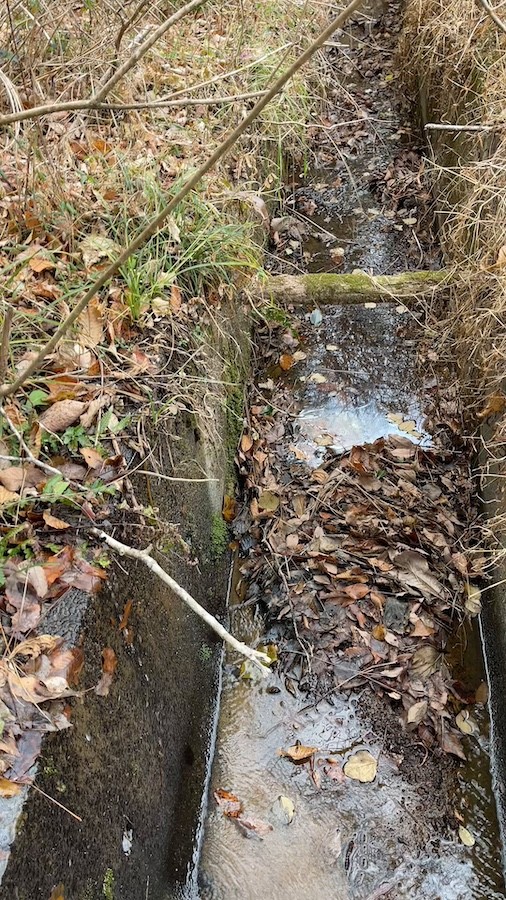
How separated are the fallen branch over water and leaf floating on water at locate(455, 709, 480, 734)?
7.96 feet

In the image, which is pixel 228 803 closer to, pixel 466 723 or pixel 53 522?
pixel 466 723

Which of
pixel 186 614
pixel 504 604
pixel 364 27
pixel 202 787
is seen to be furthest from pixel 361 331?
pixel 364 27

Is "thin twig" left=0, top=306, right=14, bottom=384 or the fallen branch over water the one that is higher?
"thin twig" left=0, top=306, right=14, bottom=384

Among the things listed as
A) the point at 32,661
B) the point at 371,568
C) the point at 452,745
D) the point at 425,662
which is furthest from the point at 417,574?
the point at 32,661

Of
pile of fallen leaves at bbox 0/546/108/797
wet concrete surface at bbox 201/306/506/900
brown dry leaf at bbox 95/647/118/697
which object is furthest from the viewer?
wet concrete surface at bbox 201/306/506/900

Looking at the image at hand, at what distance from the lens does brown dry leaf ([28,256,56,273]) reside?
2516 mm

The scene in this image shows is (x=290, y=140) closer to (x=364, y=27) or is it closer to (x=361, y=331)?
(x=361, y=331)

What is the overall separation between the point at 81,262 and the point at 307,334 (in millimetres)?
1842

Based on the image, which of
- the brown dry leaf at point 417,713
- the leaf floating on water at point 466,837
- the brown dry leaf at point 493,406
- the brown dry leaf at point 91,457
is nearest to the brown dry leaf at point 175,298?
the brown dry leaf at point 91,457

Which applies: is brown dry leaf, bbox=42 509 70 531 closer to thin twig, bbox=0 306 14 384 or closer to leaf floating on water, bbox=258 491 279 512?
thin twig, bbox=0 306 14 384

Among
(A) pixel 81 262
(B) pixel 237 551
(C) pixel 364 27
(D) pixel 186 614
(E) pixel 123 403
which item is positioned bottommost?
(B) pixel 237 551

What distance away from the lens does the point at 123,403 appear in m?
2.32

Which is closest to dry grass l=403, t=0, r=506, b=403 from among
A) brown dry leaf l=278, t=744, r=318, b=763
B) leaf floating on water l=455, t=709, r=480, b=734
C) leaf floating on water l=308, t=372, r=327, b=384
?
leaf floating on water l=308, t=372, r=327, b=384

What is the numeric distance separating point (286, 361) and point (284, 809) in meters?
2.46
